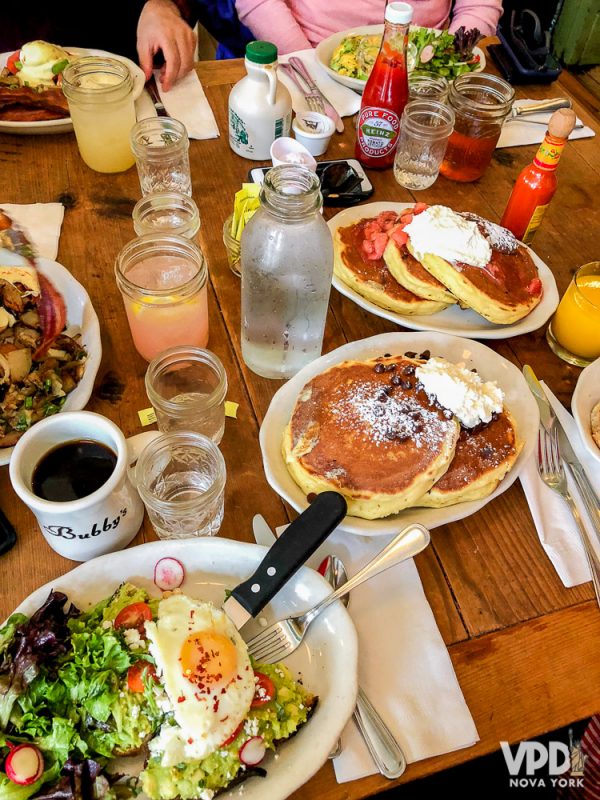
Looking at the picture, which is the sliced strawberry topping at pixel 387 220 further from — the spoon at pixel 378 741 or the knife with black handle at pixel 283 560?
the spoon at pixel 378 741

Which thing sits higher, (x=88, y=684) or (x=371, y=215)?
(x=371, y=215)

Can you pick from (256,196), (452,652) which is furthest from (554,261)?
(452,652)

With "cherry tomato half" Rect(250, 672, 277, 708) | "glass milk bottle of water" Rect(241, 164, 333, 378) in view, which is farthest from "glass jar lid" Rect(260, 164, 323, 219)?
"cherry tomato half" Rect(250, 672, 277, 708)

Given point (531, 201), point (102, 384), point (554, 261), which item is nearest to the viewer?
point (102, 384)

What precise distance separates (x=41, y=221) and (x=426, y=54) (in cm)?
145

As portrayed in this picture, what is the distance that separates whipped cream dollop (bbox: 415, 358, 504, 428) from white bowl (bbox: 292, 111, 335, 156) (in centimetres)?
100

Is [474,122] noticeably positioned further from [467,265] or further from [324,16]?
[324,16]

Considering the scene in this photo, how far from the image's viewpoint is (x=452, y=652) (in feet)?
3.28

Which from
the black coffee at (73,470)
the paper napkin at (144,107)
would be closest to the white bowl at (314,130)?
the paper napkin at (144,107)

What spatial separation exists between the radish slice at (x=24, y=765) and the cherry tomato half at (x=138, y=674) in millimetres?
142

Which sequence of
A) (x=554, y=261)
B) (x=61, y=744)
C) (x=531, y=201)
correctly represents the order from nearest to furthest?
(x=61, y=744), (x=531, y=201), (x=554, y=261)

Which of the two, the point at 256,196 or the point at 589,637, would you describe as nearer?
the point at 589,637

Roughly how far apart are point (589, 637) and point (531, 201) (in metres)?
1.10

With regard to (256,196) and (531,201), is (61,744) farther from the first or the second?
(531,201)
